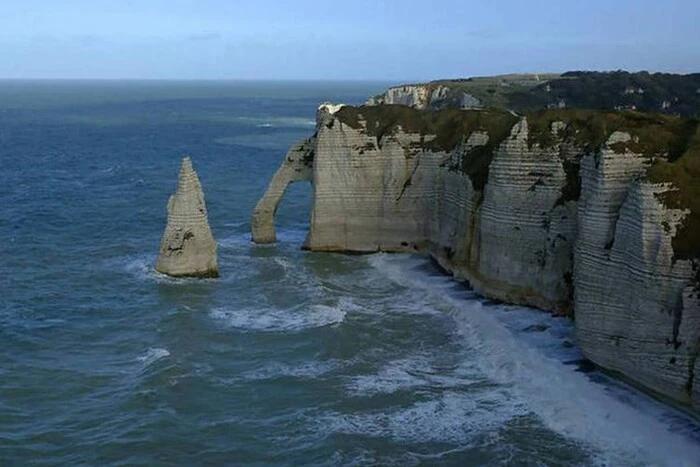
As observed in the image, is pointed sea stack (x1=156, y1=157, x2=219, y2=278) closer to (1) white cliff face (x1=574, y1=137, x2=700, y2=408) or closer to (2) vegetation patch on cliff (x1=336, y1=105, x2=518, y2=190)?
(2) vegetation patch on cliff (x1=336, y1=105, x2=518, y2=190)

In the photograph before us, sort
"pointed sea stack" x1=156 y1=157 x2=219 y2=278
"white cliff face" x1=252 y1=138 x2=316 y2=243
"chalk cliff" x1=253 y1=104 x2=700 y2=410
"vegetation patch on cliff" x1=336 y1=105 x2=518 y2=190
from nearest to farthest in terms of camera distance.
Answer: "chalk cliff" x1=253 y1=104 x2=700 y2=410 → "pointed sea stack" x1=156 y1=157 x2=219 y2=278 → "vegetation patch on cliff" x1=336 y1=105 x2=518 y2=190 → "white cliff face" x1=252 y1=138 x2=316 y2=243

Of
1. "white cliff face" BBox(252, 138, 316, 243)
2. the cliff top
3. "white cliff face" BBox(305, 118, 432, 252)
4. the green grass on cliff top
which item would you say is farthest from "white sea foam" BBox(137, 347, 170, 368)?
the cliff top

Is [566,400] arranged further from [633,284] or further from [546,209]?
[546,209]

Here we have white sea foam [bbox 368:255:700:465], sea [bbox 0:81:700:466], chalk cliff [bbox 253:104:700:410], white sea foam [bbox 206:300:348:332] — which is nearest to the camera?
white sea foam [bbox 368:255:700:465]

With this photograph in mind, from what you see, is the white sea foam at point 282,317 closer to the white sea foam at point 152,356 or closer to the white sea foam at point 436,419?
the white sea foam at point 152,356

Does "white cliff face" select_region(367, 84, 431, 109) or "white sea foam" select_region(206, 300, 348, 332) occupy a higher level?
"white cliff face" select_region(367, 84, 431, 109)

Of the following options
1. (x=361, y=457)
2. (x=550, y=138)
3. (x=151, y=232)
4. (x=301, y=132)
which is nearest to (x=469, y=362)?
(x=361, y=457)

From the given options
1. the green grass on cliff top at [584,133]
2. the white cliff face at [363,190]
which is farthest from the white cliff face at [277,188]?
the green grass on cliff top at [584,133]
